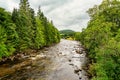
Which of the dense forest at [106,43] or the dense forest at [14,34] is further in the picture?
the dense forest at [14,34]

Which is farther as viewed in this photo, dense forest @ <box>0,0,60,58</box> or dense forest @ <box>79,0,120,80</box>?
dense forest @ <box>0,0,60,58</box>

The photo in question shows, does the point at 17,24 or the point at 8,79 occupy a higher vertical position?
the point at 17,24

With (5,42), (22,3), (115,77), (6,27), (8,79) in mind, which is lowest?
(8,79)

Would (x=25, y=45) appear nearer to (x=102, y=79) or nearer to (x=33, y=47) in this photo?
(x=33, y=47)

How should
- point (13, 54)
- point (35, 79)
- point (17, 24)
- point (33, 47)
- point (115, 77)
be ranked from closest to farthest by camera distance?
point (115, 77), point (35, 79), point (13, 54), point (17, 24), point (33, 47)

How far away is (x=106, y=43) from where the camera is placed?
23672 mm

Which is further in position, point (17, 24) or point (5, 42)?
point (17, 24)

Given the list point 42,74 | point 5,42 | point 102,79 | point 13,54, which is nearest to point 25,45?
point 13,54

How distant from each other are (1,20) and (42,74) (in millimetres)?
21343

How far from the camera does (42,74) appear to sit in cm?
2777

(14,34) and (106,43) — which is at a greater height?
(14,34)

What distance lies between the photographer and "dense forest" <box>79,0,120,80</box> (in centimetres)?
1792

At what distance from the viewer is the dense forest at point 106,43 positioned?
17922mm

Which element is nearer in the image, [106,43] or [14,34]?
[106,43]
